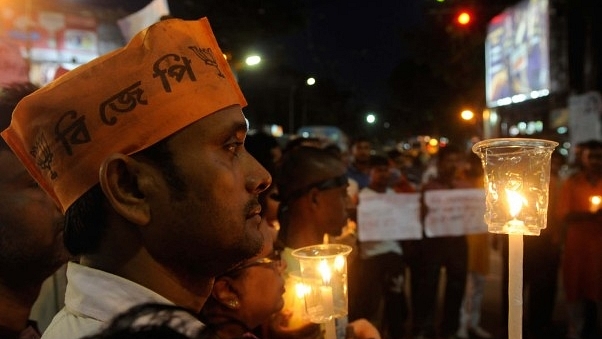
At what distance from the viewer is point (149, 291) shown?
1.15 metres

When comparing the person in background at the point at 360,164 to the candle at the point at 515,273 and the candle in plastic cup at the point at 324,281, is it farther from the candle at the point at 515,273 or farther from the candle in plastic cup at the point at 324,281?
the candle at the point at 515,273

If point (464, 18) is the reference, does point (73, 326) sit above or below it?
below

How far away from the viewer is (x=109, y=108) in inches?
45.6

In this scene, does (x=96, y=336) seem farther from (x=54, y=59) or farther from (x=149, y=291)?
(x=54, y=59)

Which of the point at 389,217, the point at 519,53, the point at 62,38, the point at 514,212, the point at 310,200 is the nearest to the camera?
the point at 514,212

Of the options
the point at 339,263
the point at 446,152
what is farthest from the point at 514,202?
the point at 446,152

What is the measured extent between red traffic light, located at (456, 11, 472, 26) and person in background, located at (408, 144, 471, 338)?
5448 millimetres

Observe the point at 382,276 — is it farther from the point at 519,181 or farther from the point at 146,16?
the point at 519,181

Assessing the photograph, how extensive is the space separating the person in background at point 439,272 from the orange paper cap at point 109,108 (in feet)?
17.5

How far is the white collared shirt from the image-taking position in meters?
1.09

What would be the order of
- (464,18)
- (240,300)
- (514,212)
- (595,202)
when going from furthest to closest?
(464,18) < (595,202) < (240,300) < (514,212)

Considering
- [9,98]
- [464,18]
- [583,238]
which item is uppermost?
[464,18]

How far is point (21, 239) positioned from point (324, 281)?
1.22 m

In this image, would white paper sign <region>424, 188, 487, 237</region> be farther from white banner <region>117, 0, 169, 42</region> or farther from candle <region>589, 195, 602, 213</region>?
white banner <region>117, 0, 169, 42</region>
